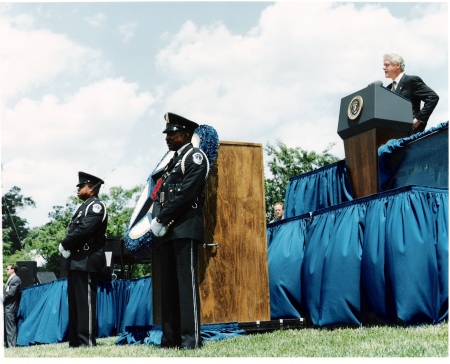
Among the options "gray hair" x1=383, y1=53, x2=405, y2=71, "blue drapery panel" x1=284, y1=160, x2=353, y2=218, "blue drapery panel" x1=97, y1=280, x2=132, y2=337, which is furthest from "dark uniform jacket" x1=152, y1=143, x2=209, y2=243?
"blue drapery panel" x1=97, y1=280, x2=132, y2=337

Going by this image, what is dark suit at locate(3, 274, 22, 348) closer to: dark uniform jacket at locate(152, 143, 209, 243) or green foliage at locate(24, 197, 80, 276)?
dark uniform jacket at locate(152, 143, 209, 243)

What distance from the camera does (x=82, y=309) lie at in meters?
5.60

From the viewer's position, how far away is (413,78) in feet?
20.8

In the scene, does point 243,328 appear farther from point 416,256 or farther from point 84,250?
point 84,250

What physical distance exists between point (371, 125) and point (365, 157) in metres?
0.35

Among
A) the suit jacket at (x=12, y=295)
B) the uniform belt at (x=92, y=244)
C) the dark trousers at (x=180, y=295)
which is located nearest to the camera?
the dark trousers at (x=180, y=295)

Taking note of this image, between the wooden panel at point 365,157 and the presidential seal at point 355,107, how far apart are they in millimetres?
204

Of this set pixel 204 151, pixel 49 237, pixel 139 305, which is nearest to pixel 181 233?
pixel 204 151

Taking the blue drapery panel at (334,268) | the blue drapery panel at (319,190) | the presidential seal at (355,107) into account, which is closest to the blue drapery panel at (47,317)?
the blue drapery panel at (319,190)

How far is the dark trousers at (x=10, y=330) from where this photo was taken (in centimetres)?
1104

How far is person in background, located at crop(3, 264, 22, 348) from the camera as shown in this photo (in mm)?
11133

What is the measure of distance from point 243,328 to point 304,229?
1.45 meters

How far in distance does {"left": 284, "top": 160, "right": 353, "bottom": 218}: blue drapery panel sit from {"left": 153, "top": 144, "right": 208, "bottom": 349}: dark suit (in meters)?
2.62

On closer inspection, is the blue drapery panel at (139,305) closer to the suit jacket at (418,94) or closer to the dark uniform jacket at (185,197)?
the suit jacket at (418,94)
